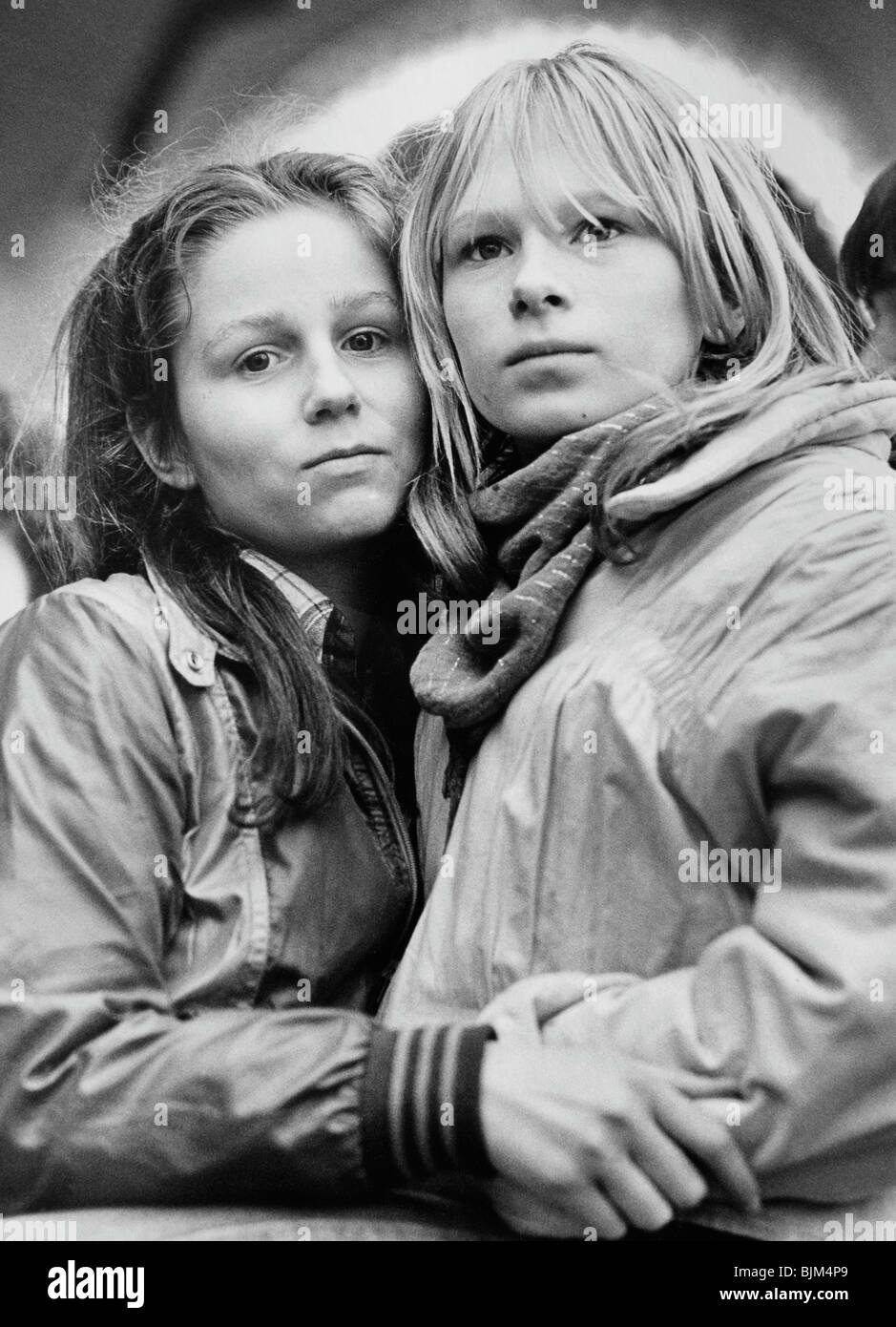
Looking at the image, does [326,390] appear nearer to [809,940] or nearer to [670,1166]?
[809,940]

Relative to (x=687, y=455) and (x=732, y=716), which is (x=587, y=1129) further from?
(x=687, y=455)

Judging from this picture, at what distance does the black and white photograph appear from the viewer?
1.89 meters

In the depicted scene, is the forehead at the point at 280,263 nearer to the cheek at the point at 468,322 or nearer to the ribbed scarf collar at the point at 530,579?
the cheek at the point at 468,322

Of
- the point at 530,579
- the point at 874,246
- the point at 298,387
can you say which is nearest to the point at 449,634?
the point at 530,579

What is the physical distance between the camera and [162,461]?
7.61 feet

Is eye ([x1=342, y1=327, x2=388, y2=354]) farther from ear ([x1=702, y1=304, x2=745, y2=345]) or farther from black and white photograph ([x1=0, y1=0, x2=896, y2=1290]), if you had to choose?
ear ([x1=702, y1=304, x2=745, y2=345])

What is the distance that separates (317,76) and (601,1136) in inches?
62.6

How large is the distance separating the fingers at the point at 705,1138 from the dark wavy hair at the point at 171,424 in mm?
638

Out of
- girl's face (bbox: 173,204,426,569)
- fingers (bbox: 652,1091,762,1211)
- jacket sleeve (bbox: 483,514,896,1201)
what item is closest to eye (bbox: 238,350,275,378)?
girl's face (bbox: 173,204,426,569)

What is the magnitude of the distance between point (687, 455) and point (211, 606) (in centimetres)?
70

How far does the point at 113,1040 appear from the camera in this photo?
196 centimetres

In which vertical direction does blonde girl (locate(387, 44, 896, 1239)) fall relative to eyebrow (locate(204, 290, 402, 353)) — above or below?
below

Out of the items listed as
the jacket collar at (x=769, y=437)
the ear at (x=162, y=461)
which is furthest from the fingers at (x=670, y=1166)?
the ear at (x=162, y=461)
